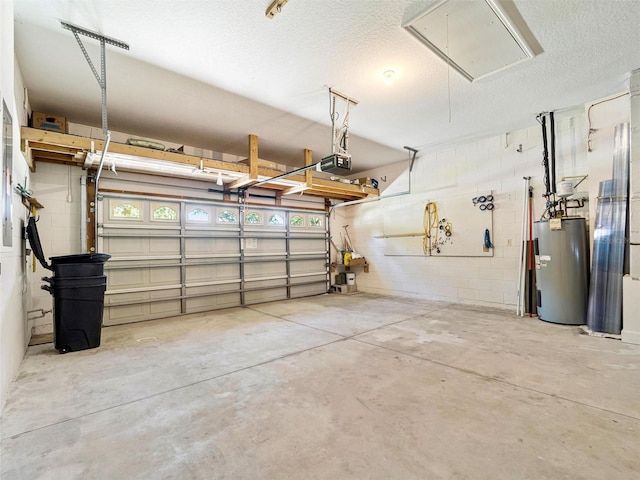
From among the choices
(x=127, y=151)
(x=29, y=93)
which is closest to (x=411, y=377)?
(x=127, y=151)

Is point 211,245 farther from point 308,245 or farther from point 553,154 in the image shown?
point 553,154

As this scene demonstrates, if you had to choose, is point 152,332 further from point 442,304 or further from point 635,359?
point 635,359

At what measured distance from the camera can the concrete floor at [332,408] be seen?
155 centimetres

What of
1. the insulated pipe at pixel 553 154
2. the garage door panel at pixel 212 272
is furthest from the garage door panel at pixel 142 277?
the insulated pipe at pixel 553 154

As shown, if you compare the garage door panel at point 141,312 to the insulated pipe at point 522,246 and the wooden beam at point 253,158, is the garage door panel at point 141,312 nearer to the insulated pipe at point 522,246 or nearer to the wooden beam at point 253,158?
the wooden beam at point 253,158

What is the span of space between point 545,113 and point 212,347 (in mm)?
5646

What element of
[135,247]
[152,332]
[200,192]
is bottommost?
[152,332]

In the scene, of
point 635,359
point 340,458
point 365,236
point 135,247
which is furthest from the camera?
point 365,236

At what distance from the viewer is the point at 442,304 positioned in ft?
18.9

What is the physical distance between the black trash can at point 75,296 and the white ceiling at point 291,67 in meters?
1.83

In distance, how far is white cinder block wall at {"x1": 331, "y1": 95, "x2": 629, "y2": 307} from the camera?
13.3 ft

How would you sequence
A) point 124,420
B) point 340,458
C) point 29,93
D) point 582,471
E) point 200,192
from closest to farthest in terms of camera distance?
point 582,471
point 340,458
point 124,420
point 29,93
point 200,192

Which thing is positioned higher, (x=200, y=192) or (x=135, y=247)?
(x=200, y=192)

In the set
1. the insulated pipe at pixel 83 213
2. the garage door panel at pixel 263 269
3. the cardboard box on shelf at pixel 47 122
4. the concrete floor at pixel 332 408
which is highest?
the cardboard box on shelf at pixel 47 122
